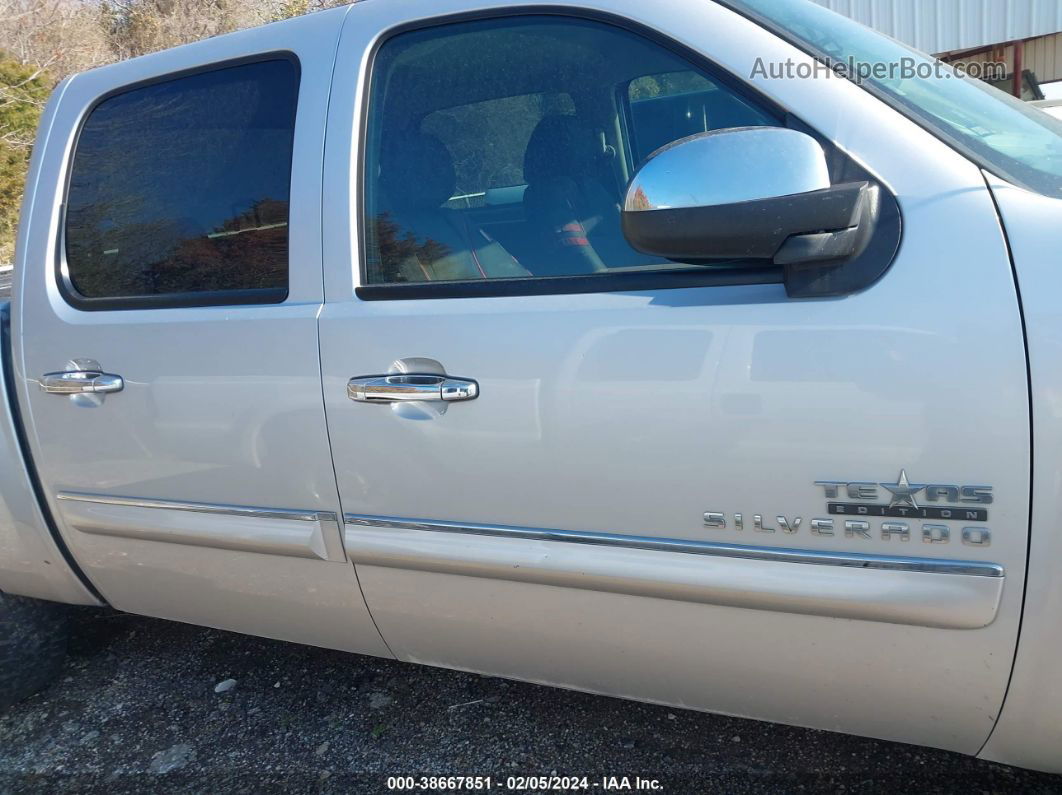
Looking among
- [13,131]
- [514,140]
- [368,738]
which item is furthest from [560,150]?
[13,131]

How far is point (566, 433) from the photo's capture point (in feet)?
5.24

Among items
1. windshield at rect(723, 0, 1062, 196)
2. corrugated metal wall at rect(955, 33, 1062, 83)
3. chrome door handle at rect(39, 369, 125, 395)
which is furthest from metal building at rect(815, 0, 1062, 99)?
chrome door handle at rect(39, 369, 125, 395)

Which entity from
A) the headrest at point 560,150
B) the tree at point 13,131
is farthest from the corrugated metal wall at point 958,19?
the tree at point 13,131

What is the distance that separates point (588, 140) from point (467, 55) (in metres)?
0.35

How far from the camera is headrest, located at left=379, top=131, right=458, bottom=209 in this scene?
1.87 meters

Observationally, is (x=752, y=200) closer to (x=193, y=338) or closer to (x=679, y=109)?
(x=679, y=109)

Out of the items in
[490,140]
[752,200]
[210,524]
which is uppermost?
[490,140]

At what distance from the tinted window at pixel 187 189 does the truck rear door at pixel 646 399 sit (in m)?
0.21

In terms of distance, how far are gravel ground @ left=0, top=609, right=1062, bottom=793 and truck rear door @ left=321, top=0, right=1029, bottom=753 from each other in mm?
430

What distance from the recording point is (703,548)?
1.53 m

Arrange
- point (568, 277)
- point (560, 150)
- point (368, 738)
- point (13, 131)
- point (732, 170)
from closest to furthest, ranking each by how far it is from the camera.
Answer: point (732, 170) < point (568, 277) < point (560, 150) < point (368, 738) < point (13, 131)

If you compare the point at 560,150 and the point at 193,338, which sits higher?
the point at 560,150

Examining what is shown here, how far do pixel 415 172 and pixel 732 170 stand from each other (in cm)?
79

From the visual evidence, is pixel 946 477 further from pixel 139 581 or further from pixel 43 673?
pixel 43 673
